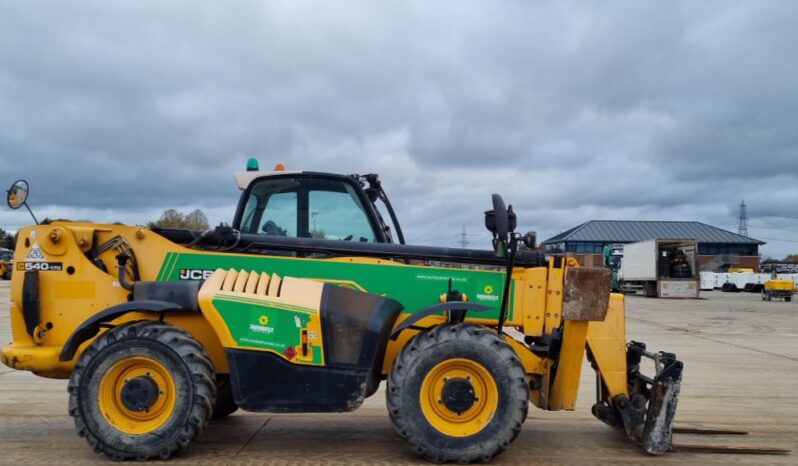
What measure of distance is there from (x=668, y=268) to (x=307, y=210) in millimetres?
37068

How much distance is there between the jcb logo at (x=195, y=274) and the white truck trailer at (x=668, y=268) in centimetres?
3623

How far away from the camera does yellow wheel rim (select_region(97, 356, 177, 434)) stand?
190 inches

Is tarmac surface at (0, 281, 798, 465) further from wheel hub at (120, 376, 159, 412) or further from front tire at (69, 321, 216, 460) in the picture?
wheel hub at (120, 376, 159, 412)

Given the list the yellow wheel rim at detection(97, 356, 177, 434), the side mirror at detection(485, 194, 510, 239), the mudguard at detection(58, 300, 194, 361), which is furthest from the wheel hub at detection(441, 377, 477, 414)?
the mudguard at detection(58, 300, 194, 361)

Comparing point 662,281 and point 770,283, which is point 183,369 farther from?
point 770,283

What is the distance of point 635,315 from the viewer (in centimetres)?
2395

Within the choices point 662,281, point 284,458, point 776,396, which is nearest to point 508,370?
point 284,458

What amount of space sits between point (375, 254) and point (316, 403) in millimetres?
1335

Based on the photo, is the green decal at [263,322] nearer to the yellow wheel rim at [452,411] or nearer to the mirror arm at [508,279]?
the yellow wheel rim at [452,411]

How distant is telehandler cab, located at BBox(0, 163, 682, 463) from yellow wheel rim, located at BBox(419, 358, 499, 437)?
0.01m

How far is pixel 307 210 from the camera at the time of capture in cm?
608

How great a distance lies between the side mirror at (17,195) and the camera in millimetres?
5164

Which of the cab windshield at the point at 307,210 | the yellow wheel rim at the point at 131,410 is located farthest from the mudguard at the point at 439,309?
the yellow wheel rim at the point at 131,410

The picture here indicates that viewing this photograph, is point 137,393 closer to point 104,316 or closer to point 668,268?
point 104,316
